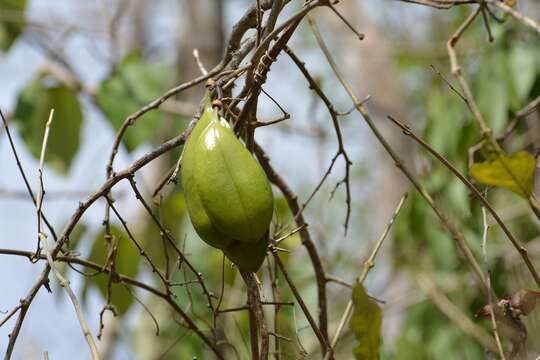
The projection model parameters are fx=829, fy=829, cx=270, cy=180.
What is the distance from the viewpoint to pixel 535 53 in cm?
165

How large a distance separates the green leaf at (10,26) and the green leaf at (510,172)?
150cm

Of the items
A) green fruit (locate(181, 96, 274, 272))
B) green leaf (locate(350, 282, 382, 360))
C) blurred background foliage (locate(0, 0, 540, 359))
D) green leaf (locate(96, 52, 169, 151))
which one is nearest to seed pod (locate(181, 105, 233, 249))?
green fruit (locate(181, 96, 274, 272))

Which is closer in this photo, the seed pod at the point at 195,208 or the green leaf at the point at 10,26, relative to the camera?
the seed pod at the point at 195,208

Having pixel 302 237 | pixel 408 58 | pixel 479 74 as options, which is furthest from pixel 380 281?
pixel 302 237

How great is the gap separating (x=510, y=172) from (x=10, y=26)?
1548 millimetres

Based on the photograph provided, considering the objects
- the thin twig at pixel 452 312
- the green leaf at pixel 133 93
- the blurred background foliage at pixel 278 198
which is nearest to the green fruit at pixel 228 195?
the blurred background foliage at pixel 278 198

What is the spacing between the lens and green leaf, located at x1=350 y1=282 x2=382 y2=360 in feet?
2.51

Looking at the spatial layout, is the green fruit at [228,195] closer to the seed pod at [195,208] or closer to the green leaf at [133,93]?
the seed pod at [195,208]

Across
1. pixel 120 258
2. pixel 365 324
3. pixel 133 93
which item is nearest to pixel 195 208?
pixel 365 324

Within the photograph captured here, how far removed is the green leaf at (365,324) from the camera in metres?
0.77

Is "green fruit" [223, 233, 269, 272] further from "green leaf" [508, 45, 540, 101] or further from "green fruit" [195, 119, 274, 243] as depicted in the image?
"green leaf" [508, 45, 540, 101]

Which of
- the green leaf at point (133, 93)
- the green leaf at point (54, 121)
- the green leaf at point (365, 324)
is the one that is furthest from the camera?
the green leaf at point (54, 121)

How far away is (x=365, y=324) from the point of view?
79 cm

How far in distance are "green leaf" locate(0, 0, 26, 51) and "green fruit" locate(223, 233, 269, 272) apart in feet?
4.75
